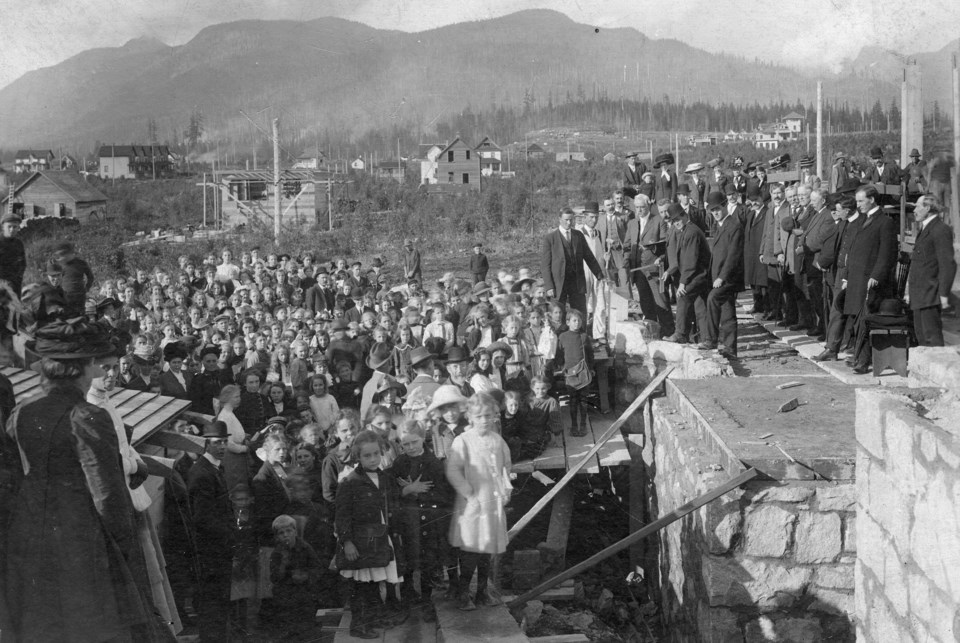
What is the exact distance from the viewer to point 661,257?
35.1ft

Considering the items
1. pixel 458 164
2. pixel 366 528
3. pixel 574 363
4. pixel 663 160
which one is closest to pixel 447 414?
pixel 366 528

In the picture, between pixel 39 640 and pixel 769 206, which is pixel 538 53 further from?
pixel 39 640

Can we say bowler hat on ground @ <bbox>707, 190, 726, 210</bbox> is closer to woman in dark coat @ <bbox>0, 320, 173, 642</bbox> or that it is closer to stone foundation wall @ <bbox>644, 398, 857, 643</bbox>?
stone foundation wall @ <bbox>644, 398, 857, 643</bbox>

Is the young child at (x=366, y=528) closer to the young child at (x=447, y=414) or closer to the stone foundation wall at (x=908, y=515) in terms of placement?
the young child at (x=447, y=414)

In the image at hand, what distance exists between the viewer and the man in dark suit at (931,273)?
7816mm

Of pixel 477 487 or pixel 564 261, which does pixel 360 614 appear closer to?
pixel 477 487

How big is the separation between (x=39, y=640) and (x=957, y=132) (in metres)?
8.12

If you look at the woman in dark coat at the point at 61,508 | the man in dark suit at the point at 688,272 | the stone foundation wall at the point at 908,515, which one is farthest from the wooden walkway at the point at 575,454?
the woman in dark coat at the point at 61,508

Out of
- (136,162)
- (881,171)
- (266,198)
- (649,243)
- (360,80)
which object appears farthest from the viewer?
(360,80)

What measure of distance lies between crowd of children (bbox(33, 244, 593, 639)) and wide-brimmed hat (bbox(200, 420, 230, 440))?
0.13 ft

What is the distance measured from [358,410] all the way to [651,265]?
3.93 metres

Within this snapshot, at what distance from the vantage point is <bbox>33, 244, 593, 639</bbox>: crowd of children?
5.80 meters

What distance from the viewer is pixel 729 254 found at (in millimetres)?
9102

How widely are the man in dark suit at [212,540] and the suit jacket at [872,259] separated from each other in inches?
220
